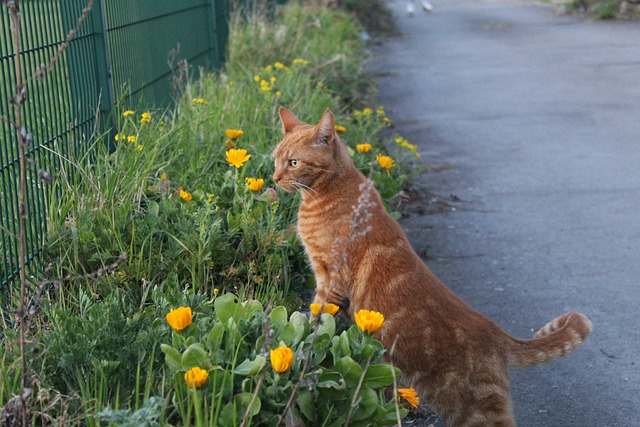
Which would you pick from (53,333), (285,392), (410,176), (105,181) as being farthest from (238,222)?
(410,176)

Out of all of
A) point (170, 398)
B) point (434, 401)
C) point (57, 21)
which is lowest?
point (434, 401)

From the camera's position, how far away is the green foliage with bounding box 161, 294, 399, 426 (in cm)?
283

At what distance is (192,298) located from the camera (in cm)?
363

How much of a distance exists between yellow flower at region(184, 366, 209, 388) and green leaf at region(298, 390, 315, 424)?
361 mm

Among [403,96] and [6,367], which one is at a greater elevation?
[6,367]

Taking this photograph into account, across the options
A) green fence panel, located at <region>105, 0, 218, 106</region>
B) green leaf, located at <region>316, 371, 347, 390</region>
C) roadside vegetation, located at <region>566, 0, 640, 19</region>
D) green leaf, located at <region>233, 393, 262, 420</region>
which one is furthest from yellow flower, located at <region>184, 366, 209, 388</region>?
roadside vegetation, located at <region>566, 0, 640, 19</region>

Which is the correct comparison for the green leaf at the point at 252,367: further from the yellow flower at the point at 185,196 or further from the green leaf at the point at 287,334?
the yellow flower at the point at 185,196

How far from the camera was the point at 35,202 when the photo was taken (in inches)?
190

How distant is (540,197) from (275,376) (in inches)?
201

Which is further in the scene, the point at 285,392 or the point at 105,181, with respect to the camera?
the point at 105,181

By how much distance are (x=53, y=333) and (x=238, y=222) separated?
1543mm

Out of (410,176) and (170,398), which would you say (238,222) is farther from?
(410,176)

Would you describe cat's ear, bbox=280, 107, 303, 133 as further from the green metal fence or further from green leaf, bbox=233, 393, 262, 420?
green leaf, bbox=233, 393, 262, 420

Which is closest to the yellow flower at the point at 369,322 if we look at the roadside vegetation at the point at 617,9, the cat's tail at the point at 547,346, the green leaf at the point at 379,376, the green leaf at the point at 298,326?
the green leaf at the point at 379,376
